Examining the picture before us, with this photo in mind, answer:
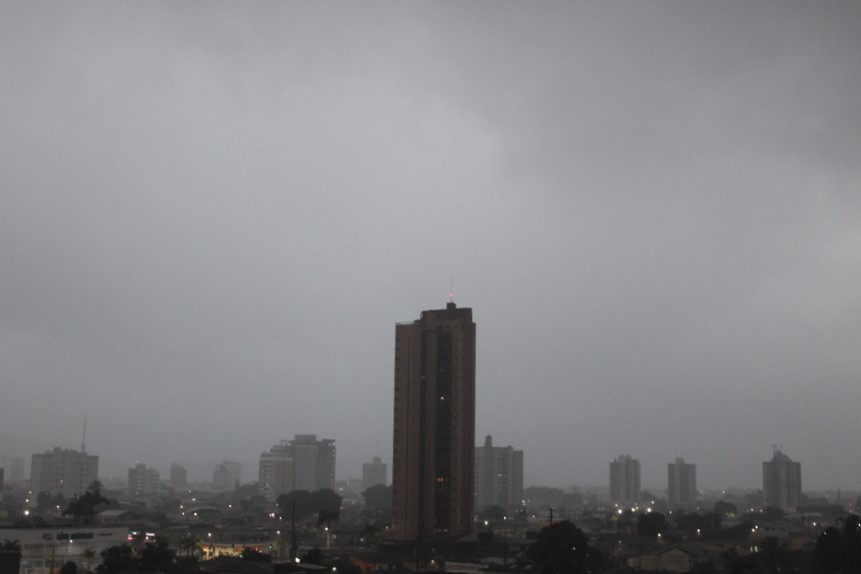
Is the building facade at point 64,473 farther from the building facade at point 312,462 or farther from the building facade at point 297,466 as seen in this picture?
the building facade at point 312,462

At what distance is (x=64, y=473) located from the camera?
13450 centimetres

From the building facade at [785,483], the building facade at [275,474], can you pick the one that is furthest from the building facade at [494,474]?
the building facade at [785,483]

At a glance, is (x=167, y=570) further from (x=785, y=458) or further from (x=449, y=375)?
(x=785, y=458)

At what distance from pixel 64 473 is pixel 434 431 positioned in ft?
329

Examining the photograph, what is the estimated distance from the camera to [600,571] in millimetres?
36500

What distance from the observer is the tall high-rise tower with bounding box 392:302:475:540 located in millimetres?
52875

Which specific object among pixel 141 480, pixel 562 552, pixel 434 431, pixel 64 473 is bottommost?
pixel 141 480

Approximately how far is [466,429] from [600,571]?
59.4 feet

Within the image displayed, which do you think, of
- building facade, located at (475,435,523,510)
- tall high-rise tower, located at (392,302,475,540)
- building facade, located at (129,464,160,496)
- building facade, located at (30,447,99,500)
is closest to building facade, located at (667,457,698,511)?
building facade, located at (475,435,523,510)

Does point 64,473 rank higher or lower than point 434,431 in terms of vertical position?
lower

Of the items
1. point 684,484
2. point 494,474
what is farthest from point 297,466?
point 684,484

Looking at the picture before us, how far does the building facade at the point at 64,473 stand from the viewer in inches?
5261

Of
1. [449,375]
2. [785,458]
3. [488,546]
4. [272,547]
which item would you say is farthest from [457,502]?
[785,458]

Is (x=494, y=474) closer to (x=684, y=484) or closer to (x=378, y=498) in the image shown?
(x=378, y=498)
